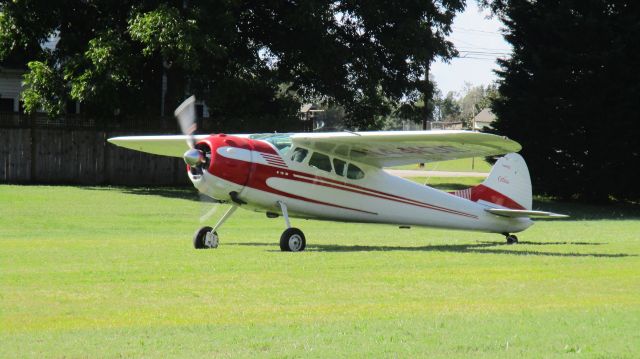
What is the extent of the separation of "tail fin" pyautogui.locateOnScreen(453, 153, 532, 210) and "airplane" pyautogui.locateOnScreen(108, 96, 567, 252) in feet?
0.07

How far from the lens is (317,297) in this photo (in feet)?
37.5

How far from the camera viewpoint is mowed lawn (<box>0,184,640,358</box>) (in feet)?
28.2

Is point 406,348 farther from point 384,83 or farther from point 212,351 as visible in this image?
point 384,83

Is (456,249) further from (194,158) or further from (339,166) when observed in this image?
(194,158)

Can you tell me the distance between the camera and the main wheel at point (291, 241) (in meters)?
17.3

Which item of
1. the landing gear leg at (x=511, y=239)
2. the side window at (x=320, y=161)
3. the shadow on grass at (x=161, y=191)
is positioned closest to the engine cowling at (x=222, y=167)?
the side window at (x=320, y=161)

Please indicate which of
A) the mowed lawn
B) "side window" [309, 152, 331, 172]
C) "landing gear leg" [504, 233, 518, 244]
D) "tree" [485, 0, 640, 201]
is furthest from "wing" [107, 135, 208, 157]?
"tree" [485, 0, 640, 201]

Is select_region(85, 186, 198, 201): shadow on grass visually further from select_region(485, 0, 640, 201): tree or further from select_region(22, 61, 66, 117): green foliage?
select_region(485, 0, 640, 201): tree

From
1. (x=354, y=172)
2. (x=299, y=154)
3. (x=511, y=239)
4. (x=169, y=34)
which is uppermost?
(x=169, y=34)

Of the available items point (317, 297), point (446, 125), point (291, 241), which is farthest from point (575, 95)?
point (446, 125)

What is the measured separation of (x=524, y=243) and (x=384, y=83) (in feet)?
65.6

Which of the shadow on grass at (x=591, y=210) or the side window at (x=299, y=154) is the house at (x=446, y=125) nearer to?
the shadow on grass at (x=591, y=210)

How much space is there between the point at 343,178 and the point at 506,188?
13.1ft

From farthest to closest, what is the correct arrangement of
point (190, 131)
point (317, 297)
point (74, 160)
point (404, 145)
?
point (74, 160), point (404, 145), point (190, 131), point (317, 297)
